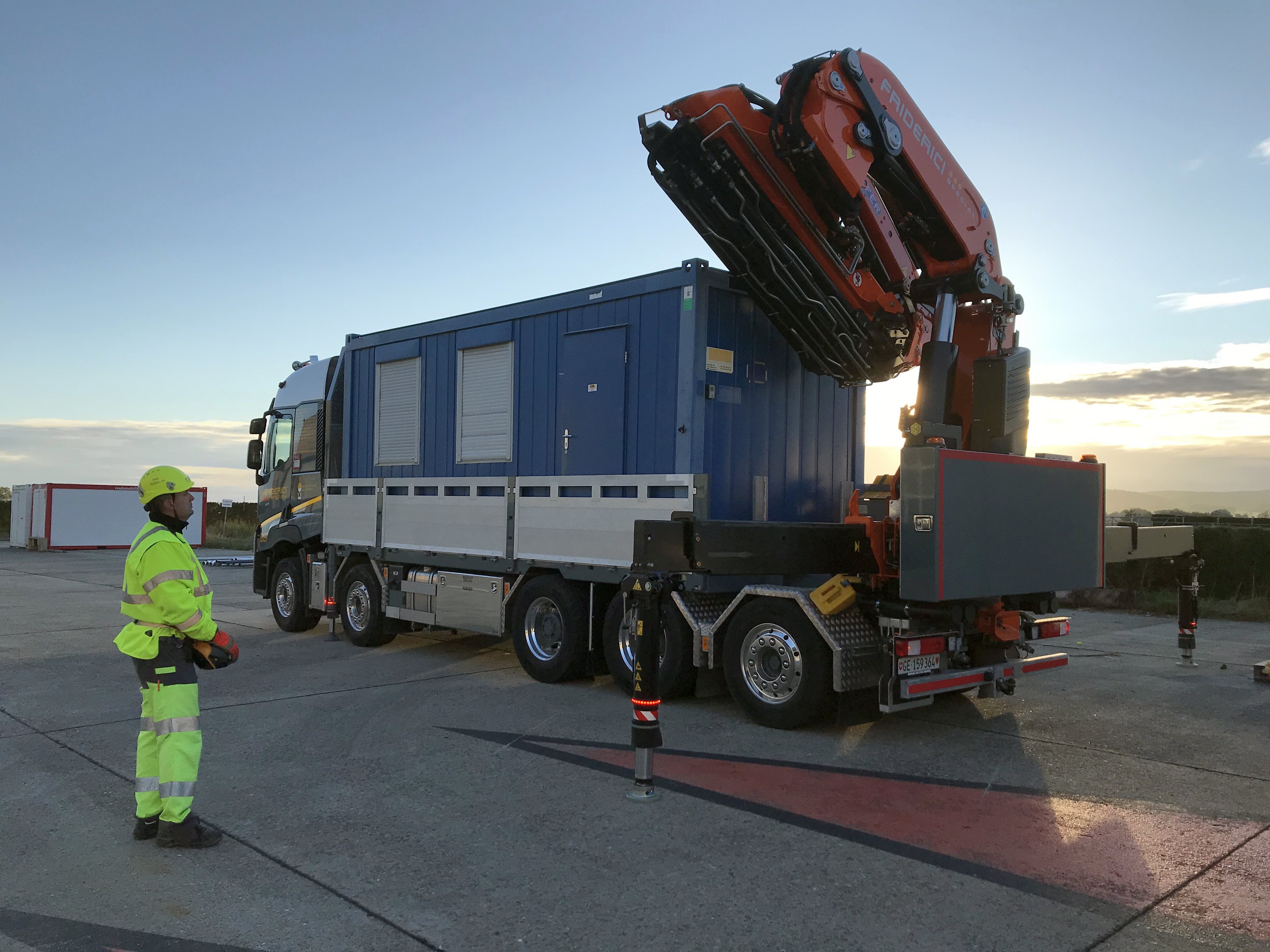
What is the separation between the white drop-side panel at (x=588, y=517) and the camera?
8.11 m

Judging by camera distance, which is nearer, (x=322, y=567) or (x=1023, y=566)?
(x=1023, y=566)

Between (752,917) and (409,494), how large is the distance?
776cm

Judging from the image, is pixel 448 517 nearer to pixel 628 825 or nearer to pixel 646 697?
pixel 646 697

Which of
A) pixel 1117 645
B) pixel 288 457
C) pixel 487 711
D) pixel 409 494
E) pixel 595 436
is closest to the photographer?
pixel 487 711

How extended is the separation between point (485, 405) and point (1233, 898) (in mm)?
7494

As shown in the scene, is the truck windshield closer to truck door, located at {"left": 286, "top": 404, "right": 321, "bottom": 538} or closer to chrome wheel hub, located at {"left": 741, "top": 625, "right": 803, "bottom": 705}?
truck door, located at {"left": 286, "top": 404, "right": 321, "bottom": 538}

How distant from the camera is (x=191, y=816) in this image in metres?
4.73

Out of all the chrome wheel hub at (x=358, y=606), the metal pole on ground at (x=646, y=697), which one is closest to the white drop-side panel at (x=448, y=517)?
the chrome wheel hub at (x=358, y=606)

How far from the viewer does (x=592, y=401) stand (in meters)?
8.78

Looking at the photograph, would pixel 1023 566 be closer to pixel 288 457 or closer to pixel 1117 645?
pixel 1117 645

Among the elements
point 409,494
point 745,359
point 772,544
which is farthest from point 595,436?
point 409,494

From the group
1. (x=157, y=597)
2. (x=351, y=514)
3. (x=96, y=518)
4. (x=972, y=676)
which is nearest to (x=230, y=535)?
(x=96, y=518)

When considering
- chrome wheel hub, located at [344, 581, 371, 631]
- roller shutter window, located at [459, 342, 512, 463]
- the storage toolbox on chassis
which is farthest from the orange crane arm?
chrome wheel hub, located at [344, 581, 371, 631]

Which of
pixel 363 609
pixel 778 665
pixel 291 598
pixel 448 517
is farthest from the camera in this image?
pixel 291 598
